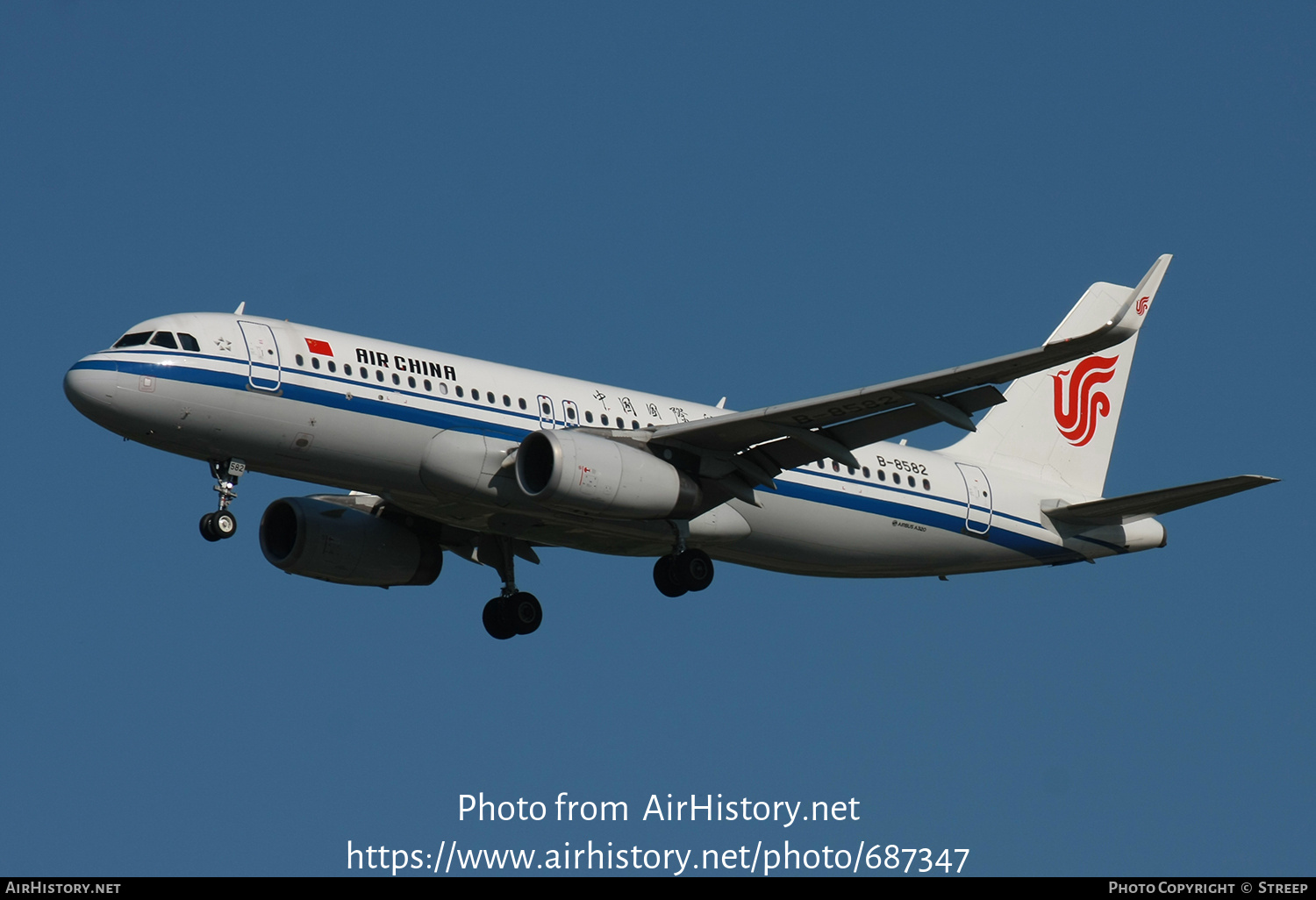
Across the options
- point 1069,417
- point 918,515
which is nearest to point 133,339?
point 918,515

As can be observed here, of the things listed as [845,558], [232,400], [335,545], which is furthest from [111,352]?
[845,558]

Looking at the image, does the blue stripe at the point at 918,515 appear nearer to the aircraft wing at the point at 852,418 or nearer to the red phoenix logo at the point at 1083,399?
the aircraft wing at the point at 852,418

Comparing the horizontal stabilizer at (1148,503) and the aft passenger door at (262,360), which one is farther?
the horizontal stabilizer at (1148,503)

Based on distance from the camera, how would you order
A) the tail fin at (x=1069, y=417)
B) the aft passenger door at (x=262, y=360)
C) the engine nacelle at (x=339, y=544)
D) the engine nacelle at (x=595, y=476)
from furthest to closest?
the tail fin at (x=1069, y=417)
the engine nacelle at (x=339, y=544)
the engine nacelle at (x=595, y=476)
the aft passenger door at (x=262, y=360)

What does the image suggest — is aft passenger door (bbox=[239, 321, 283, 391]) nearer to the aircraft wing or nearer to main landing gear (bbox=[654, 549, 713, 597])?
the aircraft wing

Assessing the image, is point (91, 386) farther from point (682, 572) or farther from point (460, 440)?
point (682, 572)

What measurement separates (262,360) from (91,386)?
2.97 m

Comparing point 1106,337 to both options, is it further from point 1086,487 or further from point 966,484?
point 1086,487

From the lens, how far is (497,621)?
1513 inches

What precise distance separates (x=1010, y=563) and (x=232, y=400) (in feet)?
60.5

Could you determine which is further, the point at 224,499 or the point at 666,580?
the point at 666,580

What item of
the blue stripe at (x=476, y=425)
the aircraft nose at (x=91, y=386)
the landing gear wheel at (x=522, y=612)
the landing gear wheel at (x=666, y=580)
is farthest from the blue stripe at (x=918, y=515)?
the aircraft nose at (x=91, y=386)

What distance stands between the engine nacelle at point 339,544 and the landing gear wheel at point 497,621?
5.61ft

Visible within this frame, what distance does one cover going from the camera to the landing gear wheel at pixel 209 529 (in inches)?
1221
